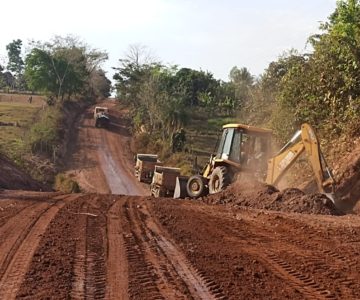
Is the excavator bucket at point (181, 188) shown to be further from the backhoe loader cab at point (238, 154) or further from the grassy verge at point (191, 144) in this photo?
the grassy verge at point (191, 144)

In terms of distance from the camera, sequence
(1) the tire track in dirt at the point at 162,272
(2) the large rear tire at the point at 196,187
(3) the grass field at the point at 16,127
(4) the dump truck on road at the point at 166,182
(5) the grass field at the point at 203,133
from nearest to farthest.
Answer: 1. (1) the tire track in dirt at the point at 162,272
2. (2) the large rear tire at the point at 196,187
3. (4) the dump truck on road at the point at 166,182
4. (3) the grass field at the point at 16,127
5. (5) the grass field at the point at 203,133

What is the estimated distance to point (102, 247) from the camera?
29.8ft

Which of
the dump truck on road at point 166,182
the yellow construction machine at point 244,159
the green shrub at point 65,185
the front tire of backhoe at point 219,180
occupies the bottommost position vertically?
the green shrub at point 65,185

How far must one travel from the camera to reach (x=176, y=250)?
8.95 m

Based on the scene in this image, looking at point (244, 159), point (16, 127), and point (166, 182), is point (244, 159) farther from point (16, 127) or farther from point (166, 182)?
point (16, 127)

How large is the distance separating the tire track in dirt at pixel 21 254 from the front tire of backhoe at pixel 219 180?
21.8 feet

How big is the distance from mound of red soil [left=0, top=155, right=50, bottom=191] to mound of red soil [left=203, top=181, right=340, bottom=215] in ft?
32.1

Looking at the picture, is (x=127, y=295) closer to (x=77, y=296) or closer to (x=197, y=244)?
(x=77, y=296)

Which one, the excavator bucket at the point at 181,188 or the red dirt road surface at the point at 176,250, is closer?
the red dirt road surface at the point at 176,250

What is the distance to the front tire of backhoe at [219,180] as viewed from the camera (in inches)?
723

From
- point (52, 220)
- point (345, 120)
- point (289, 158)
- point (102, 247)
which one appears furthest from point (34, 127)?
point (102, 247)

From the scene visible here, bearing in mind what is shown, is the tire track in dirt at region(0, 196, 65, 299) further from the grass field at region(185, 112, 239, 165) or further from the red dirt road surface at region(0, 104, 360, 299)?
the grass field at region(185, 112, 239, 165)

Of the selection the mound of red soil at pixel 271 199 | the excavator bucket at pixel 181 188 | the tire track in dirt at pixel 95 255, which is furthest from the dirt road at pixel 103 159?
the tire track in dirt at pixel 95 255

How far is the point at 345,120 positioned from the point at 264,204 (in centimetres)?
800
